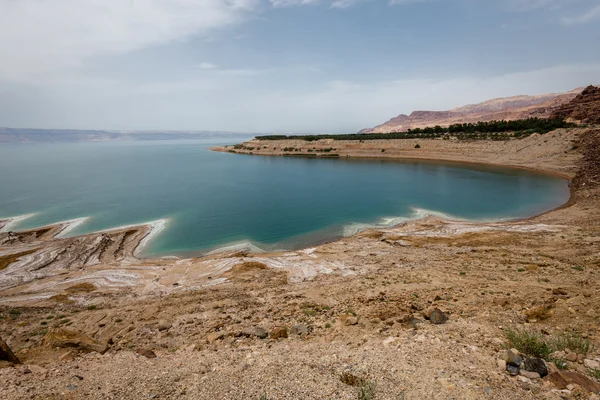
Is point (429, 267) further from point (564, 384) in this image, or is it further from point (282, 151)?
point (282, 151)

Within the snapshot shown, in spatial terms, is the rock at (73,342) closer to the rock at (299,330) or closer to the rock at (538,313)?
the rock at (299,330)

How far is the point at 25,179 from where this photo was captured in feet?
155

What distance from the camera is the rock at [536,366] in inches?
198

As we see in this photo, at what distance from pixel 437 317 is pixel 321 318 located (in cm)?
325

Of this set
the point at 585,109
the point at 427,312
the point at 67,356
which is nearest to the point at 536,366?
the point at 427,312

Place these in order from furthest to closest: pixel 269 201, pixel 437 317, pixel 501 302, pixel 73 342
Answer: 1. pixel 269 201
2. pixel 501 302
3. pixel 437 317
4. pixel 73 342

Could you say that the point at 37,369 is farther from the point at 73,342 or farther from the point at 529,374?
the point at 529,374

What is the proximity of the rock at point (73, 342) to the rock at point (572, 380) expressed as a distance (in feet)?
32.5

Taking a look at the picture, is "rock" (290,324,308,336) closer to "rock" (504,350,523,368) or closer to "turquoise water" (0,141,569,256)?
"rock" (504,350,523,368)

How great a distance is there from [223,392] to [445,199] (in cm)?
2990

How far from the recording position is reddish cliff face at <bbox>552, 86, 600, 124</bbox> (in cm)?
6191

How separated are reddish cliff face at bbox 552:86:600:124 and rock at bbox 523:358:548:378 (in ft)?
254

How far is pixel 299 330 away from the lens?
797cm

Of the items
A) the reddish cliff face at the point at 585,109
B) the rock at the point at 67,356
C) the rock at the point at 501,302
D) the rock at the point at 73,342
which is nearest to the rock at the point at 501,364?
the rock at the point at 501,302
